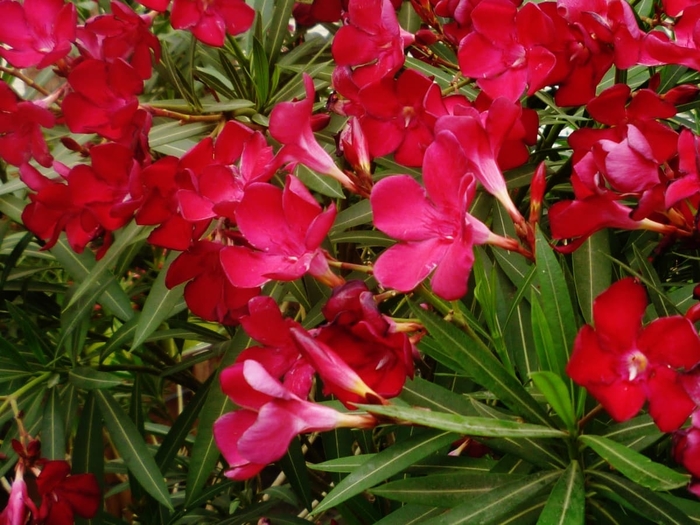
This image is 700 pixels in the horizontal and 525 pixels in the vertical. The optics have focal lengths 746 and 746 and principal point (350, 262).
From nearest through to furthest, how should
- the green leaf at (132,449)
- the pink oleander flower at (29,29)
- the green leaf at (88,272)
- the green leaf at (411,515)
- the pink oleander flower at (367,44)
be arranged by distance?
the green leaf at (411,515) → the pink oleander flower at (367,44) → the pink oleander flower at (29,29) → the green leaf at (132,449) → the green leaf at (88,272)

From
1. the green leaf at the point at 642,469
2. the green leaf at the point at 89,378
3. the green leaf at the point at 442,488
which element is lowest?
the green leaf at the point at 89,378

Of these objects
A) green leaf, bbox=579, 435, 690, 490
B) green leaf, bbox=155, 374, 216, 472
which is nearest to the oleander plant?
green leaf, bbox=579, 435, 690, 490

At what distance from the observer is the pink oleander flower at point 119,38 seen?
0.84 metres

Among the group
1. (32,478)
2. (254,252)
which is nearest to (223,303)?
(254,252)

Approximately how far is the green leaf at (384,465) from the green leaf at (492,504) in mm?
51

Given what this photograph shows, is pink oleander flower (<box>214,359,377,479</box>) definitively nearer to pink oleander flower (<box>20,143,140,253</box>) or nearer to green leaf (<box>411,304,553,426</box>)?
green leaf (<box>411,304,553,426</box>)

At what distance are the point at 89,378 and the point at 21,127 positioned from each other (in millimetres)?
378

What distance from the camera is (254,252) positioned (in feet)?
2.03

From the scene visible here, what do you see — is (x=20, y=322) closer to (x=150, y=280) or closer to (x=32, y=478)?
(x=32, y=478)

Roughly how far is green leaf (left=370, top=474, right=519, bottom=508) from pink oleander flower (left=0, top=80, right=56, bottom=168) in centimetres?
57

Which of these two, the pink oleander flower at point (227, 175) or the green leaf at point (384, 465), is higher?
the pink oleander flower at point (227, 175)

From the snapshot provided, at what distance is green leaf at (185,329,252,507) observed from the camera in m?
0.87

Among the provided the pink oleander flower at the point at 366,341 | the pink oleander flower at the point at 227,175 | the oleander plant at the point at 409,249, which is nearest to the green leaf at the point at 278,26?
the oleander plant at the point at 409,249

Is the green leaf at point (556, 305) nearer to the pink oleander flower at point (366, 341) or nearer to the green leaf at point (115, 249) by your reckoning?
the pink oleander flower at point (366, 341)
